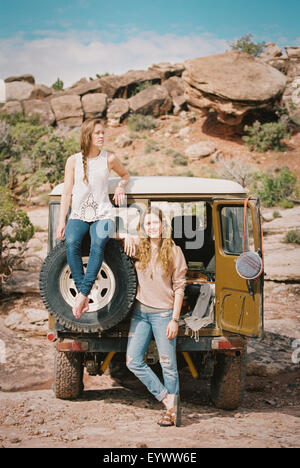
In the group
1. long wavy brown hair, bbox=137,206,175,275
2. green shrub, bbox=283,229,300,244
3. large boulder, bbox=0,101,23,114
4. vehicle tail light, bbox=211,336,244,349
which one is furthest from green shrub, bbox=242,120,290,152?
long wavy brown hair, bbox=137,206,175,275

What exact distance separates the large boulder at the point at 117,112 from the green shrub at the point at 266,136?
1009 cm

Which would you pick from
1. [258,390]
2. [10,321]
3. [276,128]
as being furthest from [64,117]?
[258,390]

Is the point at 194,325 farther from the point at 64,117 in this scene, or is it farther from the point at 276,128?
the point at 64,117

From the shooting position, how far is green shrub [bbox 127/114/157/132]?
30.5 meters

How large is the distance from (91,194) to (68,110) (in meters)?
31.3

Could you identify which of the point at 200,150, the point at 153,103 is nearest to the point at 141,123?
the point at 153,103

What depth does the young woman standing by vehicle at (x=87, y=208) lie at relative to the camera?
12.3ft

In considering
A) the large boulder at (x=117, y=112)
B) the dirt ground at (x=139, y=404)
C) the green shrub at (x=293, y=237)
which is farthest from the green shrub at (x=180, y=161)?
the dirt ground at (x=139, y=404)

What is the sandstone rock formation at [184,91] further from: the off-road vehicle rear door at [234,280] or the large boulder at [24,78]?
the off-road vehicle rear door at [234,280]

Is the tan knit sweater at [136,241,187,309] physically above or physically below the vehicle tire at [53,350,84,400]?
above

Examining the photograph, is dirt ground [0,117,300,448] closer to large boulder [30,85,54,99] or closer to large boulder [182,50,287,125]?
large boulder [182,50,287,125]

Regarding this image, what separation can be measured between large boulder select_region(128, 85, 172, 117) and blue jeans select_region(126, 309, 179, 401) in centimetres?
2974

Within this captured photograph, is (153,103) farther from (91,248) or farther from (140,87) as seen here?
(91,248)

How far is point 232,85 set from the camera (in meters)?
24.7
